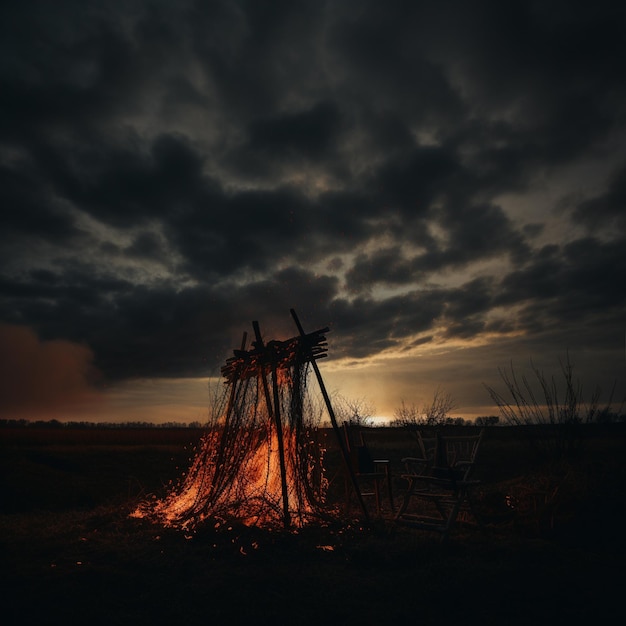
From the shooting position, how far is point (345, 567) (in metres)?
4.87

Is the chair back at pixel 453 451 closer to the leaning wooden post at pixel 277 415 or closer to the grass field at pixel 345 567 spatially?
the grass field at pixel 345 567

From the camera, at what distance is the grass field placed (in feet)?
12.5

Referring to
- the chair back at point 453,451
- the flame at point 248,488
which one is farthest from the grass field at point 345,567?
the chair back at point 453,451

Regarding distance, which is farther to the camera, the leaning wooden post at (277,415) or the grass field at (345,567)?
the leaning wooden post at (277,415)

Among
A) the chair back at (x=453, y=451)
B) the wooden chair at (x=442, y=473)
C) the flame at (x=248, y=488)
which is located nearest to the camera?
the flame at (x=248, y=488)

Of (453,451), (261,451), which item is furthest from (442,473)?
(261,451)

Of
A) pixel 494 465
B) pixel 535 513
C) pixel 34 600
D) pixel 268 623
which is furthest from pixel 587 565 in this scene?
pixel 494 465

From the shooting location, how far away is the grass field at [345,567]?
3820mm

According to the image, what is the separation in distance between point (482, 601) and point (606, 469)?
413cm

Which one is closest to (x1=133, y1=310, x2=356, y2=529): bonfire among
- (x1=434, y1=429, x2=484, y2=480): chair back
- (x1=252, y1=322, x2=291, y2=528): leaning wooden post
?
(x1=252, y1=322, x2=291, y2=528): leaning wooden post

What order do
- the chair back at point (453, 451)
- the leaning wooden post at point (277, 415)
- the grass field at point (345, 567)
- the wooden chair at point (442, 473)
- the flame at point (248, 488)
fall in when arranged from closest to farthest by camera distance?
1. the grass field at point (345, 567)
2. the leaning wooden post at point (277, 415)
3. the flame at point (248, 488)
4. the wooden chair at point (442, 473)
5. the chair back at point (453, 451)

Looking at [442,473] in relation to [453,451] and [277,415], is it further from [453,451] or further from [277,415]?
[277,415]

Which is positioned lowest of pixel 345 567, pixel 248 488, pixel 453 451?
pixel 345 567

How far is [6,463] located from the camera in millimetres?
11758
